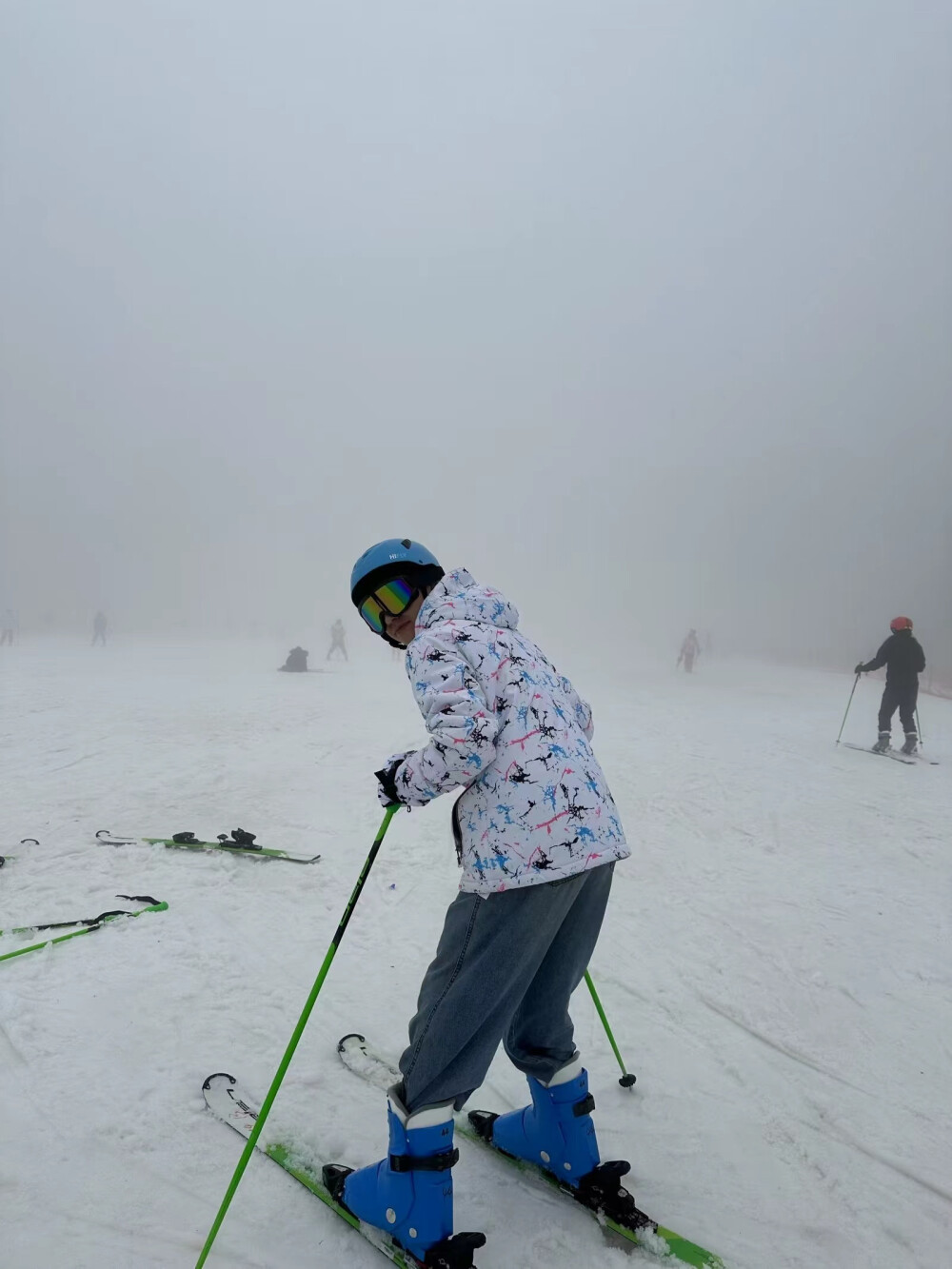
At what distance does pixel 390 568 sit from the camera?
2.41 metres

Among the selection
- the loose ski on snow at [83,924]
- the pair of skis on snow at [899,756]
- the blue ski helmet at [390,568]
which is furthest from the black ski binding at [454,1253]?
the pair of skis on snow at [899,756]

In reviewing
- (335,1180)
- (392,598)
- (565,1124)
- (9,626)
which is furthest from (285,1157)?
(9,626)

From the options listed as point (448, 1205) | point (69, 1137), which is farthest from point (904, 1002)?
point (69, 1137)

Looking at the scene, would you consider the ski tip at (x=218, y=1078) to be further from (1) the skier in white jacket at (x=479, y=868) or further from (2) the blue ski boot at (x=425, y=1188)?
(2) the blue ski boot at (x=425, y=1188)

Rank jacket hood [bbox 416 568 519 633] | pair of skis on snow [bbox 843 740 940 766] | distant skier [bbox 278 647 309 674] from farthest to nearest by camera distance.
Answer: distant skier [bbox 278 647 309 674], pair of skis on snow [bbox 843 740 940 766], jacket hood [bbox 416 568 519 633]

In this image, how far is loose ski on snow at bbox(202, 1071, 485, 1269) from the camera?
212 centimetres

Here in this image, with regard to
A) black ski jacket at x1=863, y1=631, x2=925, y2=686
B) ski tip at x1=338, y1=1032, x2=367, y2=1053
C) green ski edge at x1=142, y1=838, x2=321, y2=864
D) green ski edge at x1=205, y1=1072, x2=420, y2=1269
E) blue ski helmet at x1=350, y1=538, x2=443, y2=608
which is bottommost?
green ski edge at x1=142, y1=838, x2=321, y2=864

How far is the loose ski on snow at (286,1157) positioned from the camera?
6.95 feet

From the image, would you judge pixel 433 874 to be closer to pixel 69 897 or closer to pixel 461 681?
pixel 69 897

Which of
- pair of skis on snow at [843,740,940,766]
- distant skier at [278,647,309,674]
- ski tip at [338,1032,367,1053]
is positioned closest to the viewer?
ski tip at [338,1032,367,1053]

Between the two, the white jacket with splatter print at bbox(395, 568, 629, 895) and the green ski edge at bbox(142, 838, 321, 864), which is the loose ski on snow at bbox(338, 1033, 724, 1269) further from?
the green ski edge at bbox(142, 838, 321, 864)

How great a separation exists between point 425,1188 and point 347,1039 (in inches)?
54.7

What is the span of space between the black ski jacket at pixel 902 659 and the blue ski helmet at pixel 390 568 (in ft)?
36.5

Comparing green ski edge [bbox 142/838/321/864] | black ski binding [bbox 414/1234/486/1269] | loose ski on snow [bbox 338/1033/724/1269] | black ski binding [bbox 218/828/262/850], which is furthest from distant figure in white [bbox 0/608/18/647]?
black ski binding [bbox 414/1234/486/1269]
